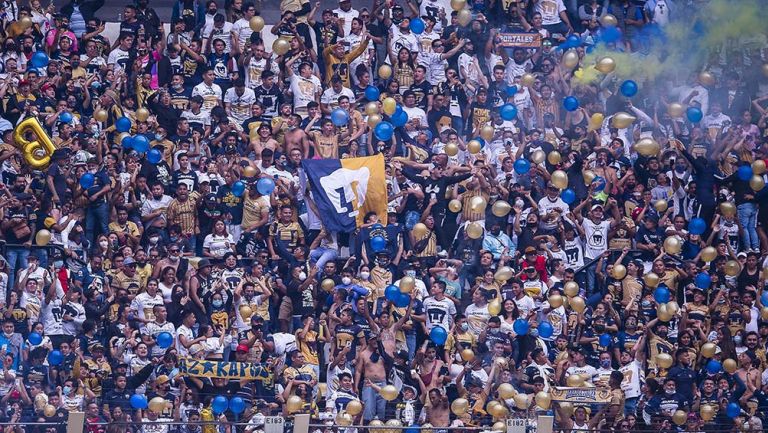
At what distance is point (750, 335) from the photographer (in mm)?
20641

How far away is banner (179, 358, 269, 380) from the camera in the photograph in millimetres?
19125

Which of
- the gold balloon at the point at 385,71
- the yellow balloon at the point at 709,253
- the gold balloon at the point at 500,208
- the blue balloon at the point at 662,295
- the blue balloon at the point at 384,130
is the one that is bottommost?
the blue balloon at the point at 662,295

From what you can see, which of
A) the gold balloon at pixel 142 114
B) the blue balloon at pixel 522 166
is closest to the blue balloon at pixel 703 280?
the blue balloon at pixel 522 166

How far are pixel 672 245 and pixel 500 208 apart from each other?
6.80 ft

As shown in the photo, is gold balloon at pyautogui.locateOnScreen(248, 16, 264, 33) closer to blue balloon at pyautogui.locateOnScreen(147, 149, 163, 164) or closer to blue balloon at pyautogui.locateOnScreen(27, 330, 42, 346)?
blue balloon at pyautogui.locateOnScreen(147, 149, 163, 164)

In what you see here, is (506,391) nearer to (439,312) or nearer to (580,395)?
(580,395)

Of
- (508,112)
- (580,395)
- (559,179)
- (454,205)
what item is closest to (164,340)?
(454,205)

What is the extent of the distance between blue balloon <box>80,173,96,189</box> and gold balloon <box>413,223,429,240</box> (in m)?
3.69

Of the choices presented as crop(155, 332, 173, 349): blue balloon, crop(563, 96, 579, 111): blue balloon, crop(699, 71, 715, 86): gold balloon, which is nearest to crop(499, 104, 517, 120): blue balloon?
crop(563, 96, 579, 111): blue balloon

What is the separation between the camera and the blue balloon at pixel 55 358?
62.8ft

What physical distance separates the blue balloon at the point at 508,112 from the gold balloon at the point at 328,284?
3.26 m

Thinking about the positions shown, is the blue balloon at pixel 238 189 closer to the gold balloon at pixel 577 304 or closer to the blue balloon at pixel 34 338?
the blue balloon at pixel 34 338

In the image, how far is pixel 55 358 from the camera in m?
19.1

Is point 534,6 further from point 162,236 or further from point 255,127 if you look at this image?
point 162,236
